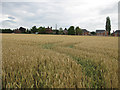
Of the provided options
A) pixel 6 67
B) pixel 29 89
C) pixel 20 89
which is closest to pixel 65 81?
pixel 29 89

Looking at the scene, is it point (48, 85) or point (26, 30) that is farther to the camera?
point (26, 30)

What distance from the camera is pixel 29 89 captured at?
61.8 inches

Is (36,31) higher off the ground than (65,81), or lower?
higher

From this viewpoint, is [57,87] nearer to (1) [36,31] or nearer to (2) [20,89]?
Result: (2) [20,89]

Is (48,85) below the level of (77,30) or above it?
below

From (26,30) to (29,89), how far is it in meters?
79.6

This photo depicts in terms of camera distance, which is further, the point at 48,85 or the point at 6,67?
the point at 6,67

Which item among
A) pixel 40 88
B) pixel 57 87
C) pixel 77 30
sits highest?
pixel 77 30

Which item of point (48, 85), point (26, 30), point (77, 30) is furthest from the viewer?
point (26, 30)

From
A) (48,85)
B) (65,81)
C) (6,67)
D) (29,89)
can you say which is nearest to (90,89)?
(65,81)

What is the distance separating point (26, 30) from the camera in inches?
2921

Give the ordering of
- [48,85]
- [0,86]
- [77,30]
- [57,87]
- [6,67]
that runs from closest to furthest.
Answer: [57,87] → [48,85] → [0,86] → [6,67] → [77,30]

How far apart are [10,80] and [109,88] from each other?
6.85 feet

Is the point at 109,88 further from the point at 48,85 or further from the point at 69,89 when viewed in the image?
the point at 48,85
